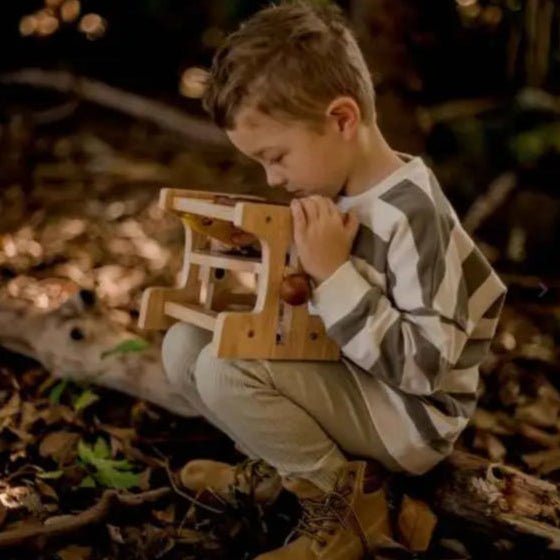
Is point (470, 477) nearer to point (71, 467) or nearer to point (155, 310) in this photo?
point (155, 310)

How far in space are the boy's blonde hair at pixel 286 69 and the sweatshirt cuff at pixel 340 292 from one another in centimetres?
33

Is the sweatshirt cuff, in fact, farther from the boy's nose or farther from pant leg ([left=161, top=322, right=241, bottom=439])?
pant leg ([left=161, top=322, right=241, bottom=439])

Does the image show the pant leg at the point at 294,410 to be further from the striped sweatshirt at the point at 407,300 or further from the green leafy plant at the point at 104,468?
the green leafy plant at the point at 104,468

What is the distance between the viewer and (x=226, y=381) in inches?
96.0

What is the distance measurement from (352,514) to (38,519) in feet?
2.62

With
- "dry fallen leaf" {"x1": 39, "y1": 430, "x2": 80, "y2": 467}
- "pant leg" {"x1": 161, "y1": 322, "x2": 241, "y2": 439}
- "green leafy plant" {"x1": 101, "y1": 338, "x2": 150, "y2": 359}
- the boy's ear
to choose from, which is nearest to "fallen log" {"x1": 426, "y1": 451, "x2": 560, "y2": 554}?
"pant leg" {"x1": 161, "y1": 322, "x2": 241, "y2": 439}

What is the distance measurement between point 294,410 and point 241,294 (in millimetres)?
418

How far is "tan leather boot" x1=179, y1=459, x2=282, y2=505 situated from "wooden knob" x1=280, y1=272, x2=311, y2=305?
2.14 feet

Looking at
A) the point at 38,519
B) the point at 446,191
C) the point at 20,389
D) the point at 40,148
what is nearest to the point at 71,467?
the point at 38,519

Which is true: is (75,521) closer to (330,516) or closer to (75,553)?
(75,553)

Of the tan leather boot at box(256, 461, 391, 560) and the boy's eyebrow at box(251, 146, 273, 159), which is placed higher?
the boy's eyebrow at box(251, 146, 273, 159)

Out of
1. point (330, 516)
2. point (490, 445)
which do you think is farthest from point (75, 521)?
point (490, 445)

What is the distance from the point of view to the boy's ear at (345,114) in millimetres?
2326

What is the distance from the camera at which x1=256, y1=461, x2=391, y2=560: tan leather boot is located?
8.23 feet
